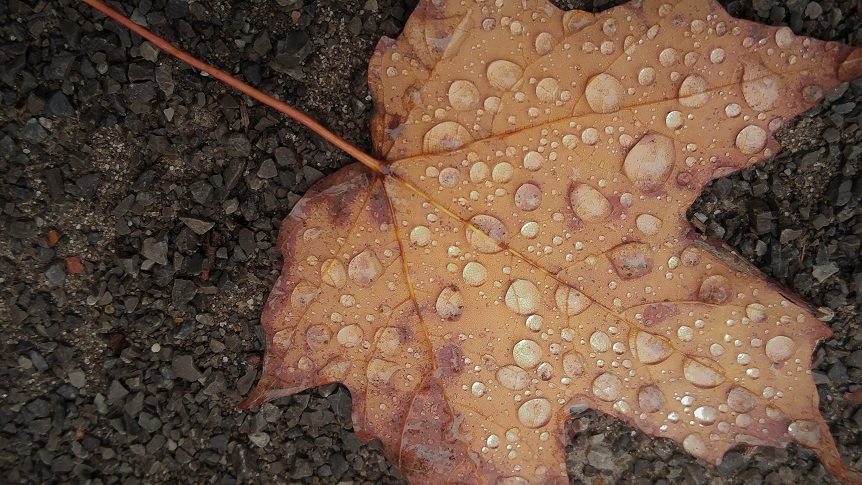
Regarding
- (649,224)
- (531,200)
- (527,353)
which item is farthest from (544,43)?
(527,353)

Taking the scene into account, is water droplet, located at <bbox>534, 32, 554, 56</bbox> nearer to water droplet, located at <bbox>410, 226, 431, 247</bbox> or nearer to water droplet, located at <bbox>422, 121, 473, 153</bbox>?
water droplet, located at <bbox>422, 121, 473, 153</bbox>

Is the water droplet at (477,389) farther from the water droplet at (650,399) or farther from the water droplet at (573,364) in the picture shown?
the water droplet at (650,399)

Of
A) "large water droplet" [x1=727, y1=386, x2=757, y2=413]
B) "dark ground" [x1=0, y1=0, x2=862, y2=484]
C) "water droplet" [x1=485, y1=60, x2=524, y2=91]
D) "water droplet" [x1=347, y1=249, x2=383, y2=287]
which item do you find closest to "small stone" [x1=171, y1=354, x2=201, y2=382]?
"dark ground" [x1=0, y1=0, x2=862, y2=484]

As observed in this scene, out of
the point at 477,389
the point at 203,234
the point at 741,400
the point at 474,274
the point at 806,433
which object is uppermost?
A: the point at 203,234

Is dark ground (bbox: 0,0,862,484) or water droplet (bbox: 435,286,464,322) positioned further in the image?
dark ground (bbox: 0,0,862,484)

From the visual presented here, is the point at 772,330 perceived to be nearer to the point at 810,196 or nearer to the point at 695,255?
the point at 695,255

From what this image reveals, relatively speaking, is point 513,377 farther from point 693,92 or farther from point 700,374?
point 693,92

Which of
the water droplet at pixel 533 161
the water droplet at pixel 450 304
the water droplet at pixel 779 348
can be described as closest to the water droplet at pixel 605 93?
the water droplet at pixel 533 161
